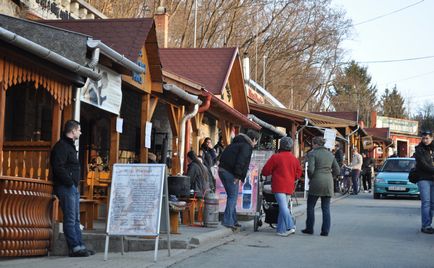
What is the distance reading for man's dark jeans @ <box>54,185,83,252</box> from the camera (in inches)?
372

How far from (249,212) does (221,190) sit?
0.76 m

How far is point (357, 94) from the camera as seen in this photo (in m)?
89.7

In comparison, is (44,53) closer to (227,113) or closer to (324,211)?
(324,211)

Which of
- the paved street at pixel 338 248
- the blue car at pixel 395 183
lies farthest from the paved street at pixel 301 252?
the blue car at pixel 395 183

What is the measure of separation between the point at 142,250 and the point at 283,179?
3.33m

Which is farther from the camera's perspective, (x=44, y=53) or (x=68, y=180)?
(x=68, y=180)

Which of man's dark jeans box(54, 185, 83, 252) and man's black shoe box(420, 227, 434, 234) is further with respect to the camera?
man's black shoe box(420, 227, 434, 234)

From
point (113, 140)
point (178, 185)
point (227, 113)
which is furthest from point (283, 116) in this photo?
point (178, 185)

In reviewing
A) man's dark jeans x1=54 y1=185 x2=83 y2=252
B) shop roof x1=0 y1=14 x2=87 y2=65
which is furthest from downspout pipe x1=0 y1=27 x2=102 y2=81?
man's dark jeans x1=54 y1=185 x2=83 y2=252

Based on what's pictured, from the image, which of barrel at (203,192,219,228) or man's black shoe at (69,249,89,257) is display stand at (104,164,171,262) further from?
barrel at (203,192,219,228)

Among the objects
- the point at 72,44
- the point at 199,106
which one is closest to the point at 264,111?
the point at 199,106

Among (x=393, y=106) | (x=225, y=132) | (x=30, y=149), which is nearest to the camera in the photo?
(x=30, y=149)

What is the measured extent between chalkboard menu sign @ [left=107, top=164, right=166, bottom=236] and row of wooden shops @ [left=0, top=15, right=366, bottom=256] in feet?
3.62

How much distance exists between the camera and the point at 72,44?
10758mm
